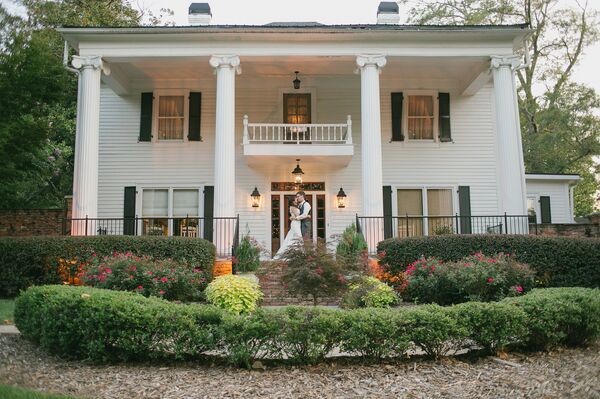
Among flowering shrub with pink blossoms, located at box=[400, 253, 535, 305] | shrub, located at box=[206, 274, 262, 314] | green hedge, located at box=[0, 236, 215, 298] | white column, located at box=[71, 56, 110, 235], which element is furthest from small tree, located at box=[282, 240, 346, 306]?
white column, located at box=[71, 56, 110, 235]

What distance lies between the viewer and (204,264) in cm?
1307

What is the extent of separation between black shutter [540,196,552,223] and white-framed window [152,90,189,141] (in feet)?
45.8

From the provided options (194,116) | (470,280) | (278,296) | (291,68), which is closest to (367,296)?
(470,280)

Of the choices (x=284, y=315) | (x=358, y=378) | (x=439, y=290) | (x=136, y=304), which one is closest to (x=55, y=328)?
(x=136, y=304)

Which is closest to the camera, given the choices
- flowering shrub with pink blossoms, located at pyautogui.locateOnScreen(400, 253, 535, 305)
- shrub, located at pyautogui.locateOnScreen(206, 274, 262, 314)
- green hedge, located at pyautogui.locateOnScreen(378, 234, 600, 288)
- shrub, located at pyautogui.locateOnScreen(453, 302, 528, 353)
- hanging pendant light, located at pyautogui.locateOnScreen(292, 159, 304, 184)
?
shrub, located at pyautogui.locateOnScreen(453, 302, 528, 353)

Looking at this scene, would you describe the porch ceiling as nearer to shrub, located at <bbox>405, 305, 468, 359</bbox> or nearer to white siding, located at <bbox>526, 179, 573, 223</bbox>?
white siding, located at <bbox>526, 179, 573, 223</bbox>

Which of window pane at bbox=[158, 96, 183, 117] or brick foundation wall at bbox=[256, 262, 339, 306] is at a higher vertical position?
window pane at bbox=[158, 96, 183, 117]

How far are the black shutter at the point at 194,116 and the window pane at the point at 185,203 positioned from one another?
1.83m

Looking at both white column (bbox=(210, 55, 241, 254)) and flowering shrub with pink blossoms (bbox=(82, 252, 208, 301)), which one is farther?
white column (bbox=(210, 55, 241, 254))

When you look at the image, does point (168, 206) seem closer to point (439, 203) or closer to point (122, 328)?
point (439, 203)

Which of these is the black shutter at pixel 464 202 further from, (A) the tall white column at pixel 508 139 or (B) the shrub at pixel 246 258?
(B) the shrub at pixel 246 258

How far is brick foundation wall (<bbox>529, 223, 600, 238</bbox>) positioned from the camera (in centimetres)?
1609

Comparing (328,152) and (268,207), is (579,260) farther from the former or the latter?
(268,207)

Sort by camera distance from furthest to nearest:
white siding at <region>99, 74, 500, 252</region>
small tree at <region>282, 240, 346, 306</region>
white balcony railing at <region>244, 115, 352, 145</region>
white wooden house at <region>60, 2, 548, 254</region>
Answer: white siding at <region>99, 74, 500, 252</region> < white wooden house at <region>60, 2, 548, 254</region> < white balcony railing at <region>244, 115, 352, 145</region> < small tree at <region>282, 240, 346, 306</region>
